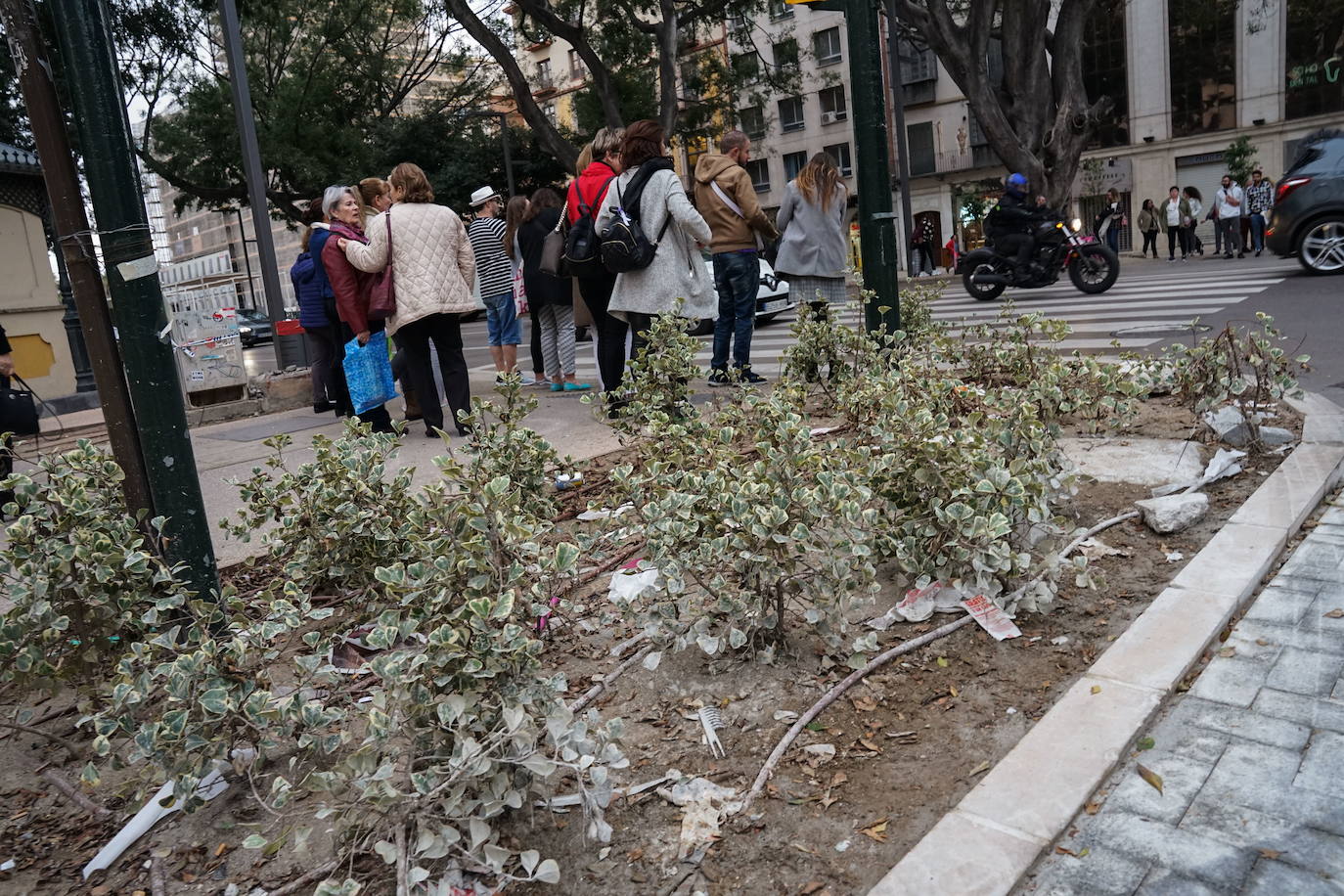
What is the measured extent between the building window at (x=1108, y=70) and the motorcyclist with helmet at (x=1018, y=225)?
95.0 feet

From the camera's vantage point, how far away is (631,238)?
5992 mm

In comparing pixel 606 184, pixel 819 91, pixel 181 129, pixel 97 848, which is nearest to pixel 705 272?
pixel 606 184

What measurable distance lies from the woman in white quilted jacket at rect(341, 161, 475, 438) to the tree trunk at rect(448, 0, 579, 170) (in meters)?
12.4

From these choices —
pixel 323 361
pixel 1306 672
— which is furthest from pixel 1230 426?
pixel 323 361

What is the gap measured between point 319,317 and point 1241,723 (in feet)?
24.4

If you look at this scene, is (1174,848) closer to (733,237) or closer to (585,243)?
(585,243)

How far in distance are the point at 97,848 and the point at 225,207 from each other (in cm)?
3079

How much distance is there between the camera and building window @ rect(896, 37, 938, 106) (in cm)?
4538

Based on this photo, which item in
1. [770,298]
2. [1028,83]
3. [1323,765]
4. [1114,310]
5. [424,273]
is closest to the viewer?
[1323,765]

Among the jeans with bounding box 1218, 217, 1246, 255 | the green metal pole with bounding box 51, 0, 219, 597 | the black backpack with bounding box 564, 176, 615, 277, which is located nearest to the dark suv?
the jeans with bounding box 1218, 217, 1246, 255

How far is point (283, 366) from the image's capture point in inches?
430

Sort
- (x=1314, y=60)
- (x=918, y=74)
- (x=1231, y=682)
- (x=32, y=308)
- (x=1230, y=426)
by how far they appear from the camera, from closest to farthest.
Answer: (x=1231, y=682) → (x=1230, y=426) → (x=32, y=308) → (x=1314, y=60) → (x=918, y=74)

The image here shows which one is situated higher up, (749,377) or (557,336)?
(557,336)

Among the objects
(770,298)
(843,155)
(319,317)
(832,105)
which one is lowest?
(770,298)
